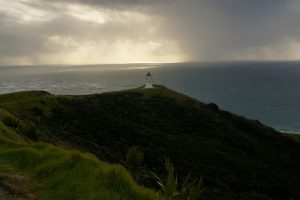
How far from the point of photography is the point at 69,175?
12.3 metres

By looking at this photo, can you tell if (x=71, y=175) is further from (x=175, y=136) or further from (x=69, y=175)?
(x=175, y=136)

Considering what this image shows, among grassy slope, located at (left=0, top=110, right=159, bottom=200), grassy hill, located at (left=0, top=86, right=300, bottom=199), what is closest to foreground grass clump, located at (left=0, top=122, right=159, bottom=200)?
grassy slope, located at (left=0, top=110, right=159, bottom=200)

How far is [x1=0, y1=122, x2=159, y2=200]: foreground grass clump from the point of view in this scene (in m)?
10.6

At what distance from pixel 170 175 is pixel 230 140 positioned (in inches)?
1834

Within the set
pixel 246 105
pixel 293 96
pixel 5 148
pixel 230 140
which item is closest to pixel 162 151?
pixel 230 140

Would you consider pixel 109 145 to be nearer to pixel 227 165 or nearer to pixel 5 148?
pixel 227 165

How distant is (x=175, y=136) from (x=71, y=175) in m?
37.9

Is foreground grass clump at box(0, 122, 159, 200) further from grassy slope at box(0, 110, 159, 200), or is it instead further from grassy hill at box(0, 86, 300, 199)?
grassy hill at box(0, 86, 300, 199)

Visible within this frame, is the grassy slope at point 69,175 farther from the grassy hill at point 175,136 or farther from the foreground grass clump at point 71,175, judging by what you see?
the grassy hill at point 175,136

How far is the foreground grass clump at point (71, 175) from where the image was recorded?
10.6m

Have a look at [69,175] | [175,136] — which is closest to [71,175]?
[69,175]

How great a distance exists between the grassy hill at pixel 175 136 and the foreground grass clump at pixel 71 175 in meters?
10.2

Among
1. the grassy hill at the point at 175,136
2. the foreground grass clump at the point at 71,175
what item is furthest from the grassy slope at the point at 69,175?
the grassy hill at the point at 175,136

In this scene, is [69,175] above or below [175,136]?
above
